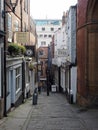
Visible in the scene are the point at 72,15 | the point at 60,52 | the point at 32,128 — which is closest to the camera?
the point at 32,128

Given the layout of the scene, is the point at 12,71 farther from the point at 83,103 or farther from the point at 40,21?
the point at 40,21

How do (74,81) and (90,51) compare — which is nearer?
(90,51)

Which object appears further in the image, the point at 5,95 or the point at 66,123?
the point at 5,95

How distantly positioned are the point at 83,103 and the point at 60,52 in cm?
1527

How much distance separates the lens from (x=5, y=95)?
2008 centimetres

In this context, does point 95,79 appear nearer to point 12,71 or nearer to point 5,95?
point 12,71

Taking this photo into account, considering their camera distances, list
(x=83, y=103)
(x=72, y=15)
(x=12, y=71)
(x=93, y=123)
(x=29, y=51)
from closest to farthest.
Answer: (x=93, y=123) < (x=12, y=71) < (x=83, y=103) < (x=72, y=15) < (x=29, y=51)

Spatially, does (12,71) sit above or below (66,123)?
above

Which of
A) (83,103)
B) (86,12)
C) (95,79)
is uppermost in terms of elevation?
(86,12)

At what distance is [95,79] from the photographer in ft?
81.1

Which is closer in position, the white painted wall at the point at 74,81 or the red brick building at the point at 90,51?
the red brick building at the point at 90,51

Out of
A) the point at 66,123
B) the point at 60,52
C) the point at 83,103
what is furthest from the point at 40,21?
the point at 66,123

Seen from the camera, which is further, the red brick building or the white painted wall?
the white painted wall

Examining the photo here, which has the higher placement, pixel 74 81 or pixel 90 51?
pixel 90 51
